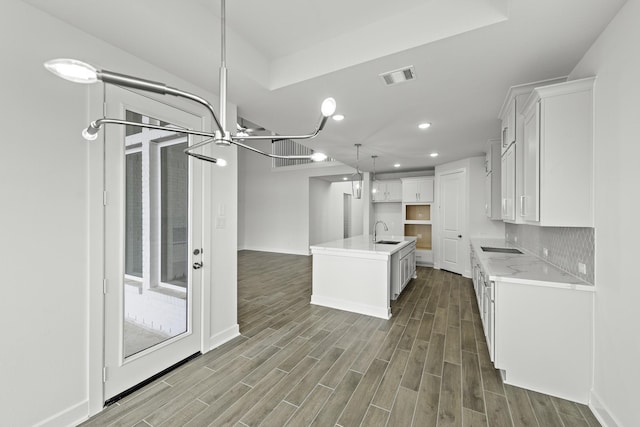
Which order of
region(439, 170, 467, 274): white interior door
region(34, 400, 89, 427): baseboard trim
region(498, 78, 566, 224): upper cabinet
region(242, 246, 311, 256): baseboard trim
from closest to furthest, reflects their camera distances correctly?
region(34, 400, 89, 427): baseboard trim
region(498, 78, 566, 224): upper cabinet
region(439, 170, 467, 274): white interior door
region(242, 246, 311, 256): baseboard trim

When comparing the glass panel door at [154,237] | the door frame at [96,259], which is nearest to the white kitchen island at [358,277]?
the glass panel door at [154,237]

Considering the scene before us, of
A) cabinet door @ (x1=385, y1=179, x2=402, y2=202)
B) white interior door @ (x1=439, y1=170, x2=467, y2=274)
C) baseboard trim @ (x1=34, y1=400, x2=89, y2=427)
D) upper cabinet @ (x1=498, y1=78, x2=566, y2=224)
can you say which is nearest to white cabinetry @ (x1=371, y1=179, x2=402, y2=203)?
cabinet door @ (x1=385, y1=179, x2=402, y2=202)

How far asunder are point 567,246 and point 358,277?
7.51 ft

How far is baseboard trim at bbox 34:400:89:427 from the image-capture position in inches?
64.3

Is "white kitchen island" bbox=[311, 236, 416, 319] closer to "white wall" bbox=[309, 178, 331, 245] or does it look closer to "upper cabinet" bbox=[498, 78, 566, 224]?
"upper cabinet" bbox=[498, 78, 566, 224]

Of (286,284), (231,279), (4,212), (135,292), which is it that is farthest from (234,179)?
(286,284)

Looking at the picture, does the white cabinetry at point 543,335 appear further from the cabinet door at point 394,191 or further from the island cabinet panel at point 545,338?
the cabinet door at point 394,191

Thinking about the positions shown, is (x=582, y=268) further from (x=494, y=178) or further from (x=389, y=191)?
(x=389, y=191)

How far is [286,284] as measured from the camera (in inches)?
205

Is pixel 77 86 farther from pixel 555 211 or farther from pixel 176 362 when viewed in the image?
pixel 555 211

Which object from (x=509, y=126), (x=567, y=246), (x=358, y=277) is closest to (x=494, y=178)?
(x=509, y=126)

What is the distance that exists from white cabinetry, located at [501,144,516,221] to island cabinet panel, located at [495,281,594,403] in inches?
40.7

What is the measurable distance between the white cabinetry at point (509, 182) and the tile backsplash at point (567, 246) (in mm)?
424

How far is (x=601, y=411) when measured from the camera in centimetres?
178
